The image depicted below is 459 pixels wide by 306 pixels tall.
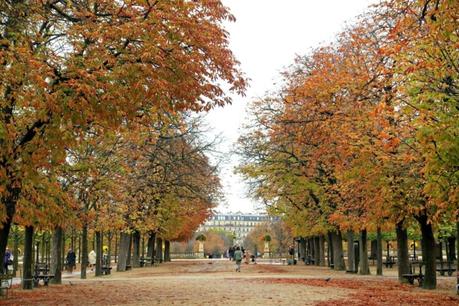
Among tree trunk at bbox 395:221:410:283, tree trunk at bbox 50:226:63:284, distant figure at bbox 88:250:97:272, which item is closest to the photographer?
tree trunk at bbox 395:221:410:283

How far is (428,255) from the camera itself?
66.5 feet

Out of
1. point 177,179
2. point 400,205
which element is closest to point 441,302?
point 400,205

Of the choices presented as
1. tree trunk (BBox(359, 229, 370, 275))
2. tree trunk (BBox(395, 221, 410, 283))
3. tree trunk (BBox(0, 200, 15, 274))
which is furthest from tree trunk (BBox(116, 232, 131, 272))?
tree trunk (BBox(0, 200, 15, 274))

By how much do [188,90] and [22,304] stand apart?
7.29 meters

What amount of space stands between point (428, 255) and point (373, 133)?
5044 millimetres

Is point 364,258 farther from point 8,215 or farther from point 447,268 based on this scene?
point 8,215

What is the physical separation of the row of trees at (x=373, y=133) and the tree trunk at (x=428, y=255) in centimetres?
4

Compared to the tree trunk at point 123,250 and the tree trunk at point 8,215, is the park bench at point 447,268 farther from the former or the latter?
the tree trunk at point 8,215

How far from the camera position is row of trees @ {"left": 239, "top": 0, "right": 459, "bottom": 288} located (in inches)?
439

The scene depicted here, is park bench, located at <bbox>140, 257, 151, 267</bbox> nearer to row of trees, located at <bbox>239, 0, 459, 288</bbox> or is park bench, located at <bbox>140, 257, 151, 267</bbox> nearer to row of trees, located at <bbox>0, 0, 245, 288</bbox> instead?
row of trees, located at <bbox>239, 0, 459, 288</bbox>

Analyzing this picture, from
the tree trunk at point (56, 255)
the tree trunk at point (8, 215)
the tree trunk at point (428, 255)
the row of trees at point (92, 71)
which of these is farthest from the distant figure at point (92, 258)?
the row of trees at point (92, 71)

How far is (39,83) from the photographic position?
9.70 m

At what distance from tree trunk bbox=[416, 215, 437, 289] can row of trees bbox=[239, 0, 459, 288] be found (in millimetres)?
36

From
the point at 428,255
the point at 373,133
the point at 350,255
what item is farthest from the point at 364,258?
the point at 373,133
